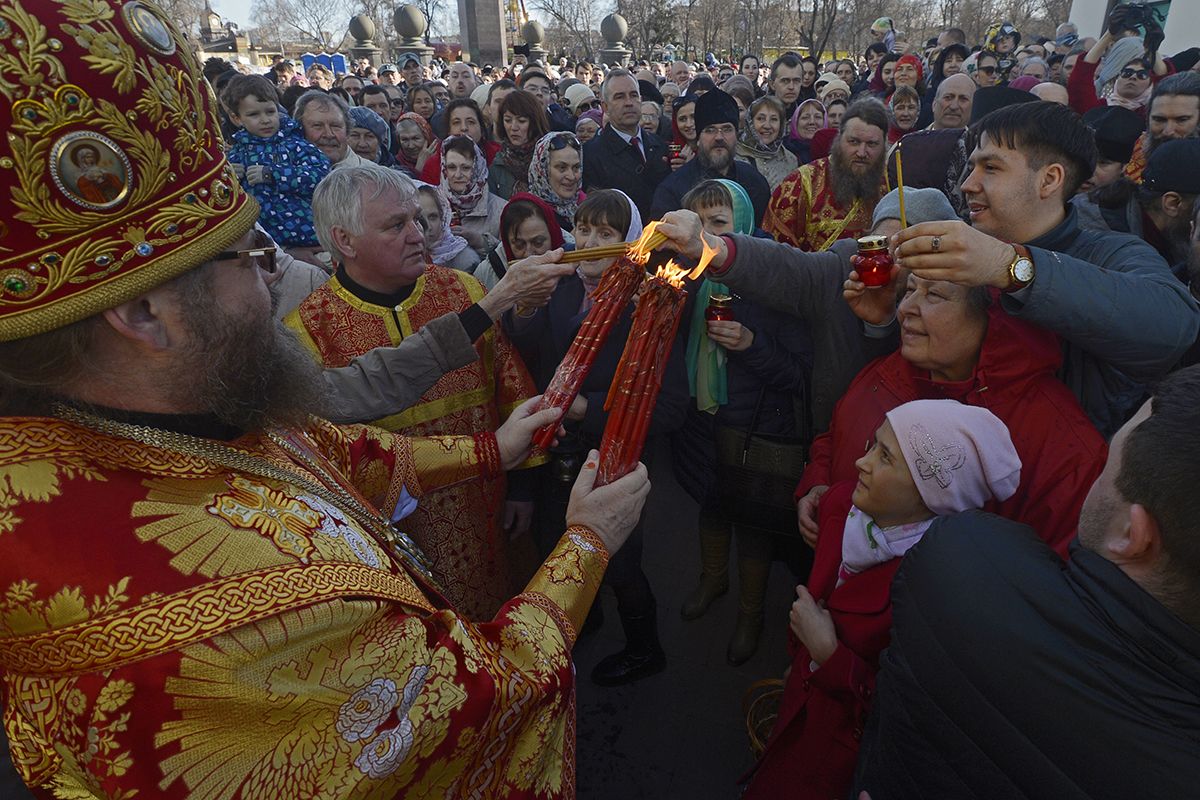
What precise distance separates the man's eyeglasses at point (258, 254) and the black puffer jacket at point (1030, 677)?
1.55 meters

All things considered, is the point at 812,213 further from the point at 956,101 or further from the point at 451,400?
the point at 451,400

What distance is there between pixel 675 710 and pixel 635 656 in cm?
33

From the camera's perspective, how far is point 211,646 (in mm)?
1093

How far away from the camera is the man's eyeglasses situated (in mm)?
1375

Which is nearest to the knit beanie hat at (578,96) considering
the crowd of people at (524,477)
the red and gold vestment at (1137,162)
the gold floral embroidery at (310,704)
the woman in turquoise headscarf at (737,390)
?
the red and gold vestment at (1137,162)

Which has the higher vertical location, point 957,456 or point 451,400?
point 957,456

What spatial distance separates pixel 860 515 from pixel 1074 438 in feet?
2.29

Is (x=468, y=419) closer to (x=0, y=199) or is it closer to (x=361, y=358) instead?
(x=361, y=358)

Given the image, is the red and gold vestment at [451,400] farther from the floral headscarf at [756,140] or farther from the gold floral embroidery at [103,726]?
the floral headscarf at [756,140]

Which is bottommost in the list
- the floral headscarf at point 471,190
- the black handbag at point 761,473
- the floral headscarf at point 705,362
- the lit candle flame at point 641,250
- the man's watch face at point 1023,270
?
the black handbag at point 761,473

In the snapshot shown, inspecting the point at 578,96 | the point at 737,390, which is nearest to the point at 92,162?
the point at 737,390

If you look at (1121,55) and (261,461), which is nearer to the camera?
(261,461)

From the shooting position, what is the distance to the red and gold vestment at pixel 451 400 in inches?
116

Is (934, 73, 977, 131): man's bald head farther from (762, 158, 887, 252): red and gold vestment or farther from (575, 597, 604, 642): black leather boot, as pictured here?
(575, 597, 604, 642): black leather boot
